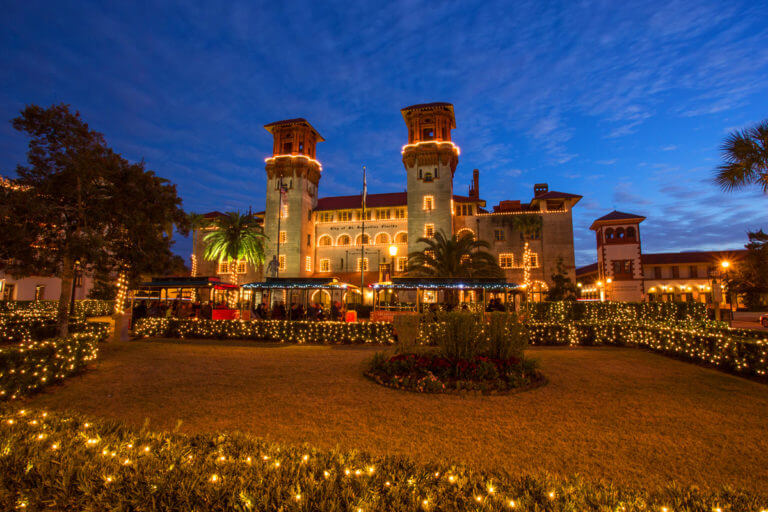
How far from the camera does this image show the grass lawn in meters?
4.55

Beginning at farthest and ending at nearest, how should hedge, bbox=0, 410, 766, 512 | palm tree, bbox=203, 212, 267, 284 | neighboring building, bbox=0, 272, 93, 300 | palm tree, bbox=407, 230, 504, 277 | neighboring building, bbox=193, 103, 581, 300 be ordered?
neighboring building, bbox=193, 103, 581, 300 < palm tree, bbox=203, 212, 267, 284 < neighboring building, bbox=0, 272, 93, 300 < palm tree, bbox=407, 230, 504, 277 < hedge, bbox=0, 410, 766, 512

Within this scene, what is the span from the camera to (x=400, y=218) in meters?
46.9

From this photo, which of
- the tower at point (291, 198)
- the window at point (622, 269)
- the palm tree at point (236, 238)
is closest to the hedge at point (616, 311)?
the window at point (622, 269)

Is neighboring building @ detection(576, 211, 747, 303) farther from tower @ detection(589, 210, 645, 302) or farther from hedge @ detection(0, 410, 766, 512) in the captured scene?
hedge @ detection(0, 410, 766, 512)

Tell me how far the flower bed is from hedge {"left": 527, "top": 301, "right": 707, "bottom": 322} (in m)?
14.6

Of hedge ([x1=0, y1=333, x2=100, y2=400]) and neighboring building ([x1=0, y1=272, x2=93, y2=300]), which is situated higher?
neighboring building ([x1=0, y1=272, x2=93, y2=300])

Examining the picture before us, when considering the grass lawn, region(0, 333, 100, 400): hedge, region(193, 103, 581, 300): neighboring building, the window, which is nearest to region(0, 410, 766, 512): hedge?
the grass lawn

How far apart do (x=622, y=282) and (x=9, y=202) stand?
51297mm

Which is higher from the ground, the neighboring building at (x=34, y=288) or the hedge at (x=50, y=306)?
the neighboring building at (x=34, y=288)

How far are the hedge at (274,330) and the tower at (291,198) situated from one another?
25.5 meters

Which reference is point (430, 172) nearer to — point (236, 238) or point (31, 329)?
point (236, 238)

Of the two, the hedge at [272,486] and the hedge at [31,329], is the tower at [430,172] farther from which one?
the hedge at [272,486]

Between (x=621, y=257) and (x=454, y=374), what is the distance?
4525 centimetres

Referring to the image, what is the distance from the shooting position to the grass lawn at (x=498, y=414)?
455cm
